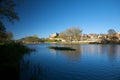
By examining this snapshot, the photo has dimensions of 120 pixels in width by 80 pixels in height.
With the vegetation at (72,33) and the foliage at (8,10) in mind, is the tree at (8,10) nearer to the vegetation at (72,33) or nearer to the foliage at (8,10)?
the foliage at (8,10)

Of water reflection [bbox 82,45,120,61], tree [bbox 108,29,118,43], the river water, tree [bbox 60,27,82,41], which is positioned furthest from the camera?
tree [bbox 60,27,82,41]

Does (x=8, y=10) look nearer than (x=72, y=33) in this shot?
Yes

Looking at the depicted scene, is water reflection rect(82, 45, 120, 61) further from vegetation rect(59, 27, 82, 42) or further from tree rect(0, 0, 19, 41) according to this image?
vegetation rect(59, 27, 82, 42)

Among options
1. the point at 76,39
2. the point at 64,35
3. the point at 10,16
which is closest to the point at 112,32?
the point at 76,39

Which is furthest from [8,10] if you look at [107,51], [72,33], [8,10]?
[72,33]

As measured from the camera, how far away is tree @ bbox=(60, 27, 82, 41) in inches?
7120

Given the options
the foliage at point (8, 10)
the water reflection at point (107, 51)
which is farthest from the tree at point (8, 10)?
the water reflection at point (107, 51)

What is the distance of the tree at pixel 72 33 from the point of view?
7120 inches

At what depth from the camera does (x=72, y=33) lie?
598 feet

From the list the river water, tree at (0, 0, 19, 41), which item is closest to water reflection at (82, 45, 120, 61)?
the river water

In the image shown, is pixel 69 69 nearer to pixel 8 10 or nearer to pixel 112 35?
pixel 8 10

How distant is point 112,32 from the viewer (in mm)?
184000

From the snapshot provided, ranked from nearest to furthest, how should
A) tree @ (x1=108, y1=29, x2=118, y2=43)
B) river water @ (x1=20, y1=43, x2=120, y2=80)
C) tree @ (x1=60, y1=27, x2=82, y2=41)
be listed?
river water @ (x1=20, y1=43, x2=120, y2=80)
tree @ (x1=108, y1=29, x2=118, y2=43)
tree @ (x1=60, y1=27, x2=82, y2=41)

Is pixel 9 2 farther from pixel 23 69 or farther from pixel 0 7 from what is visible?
pixel 23 69
